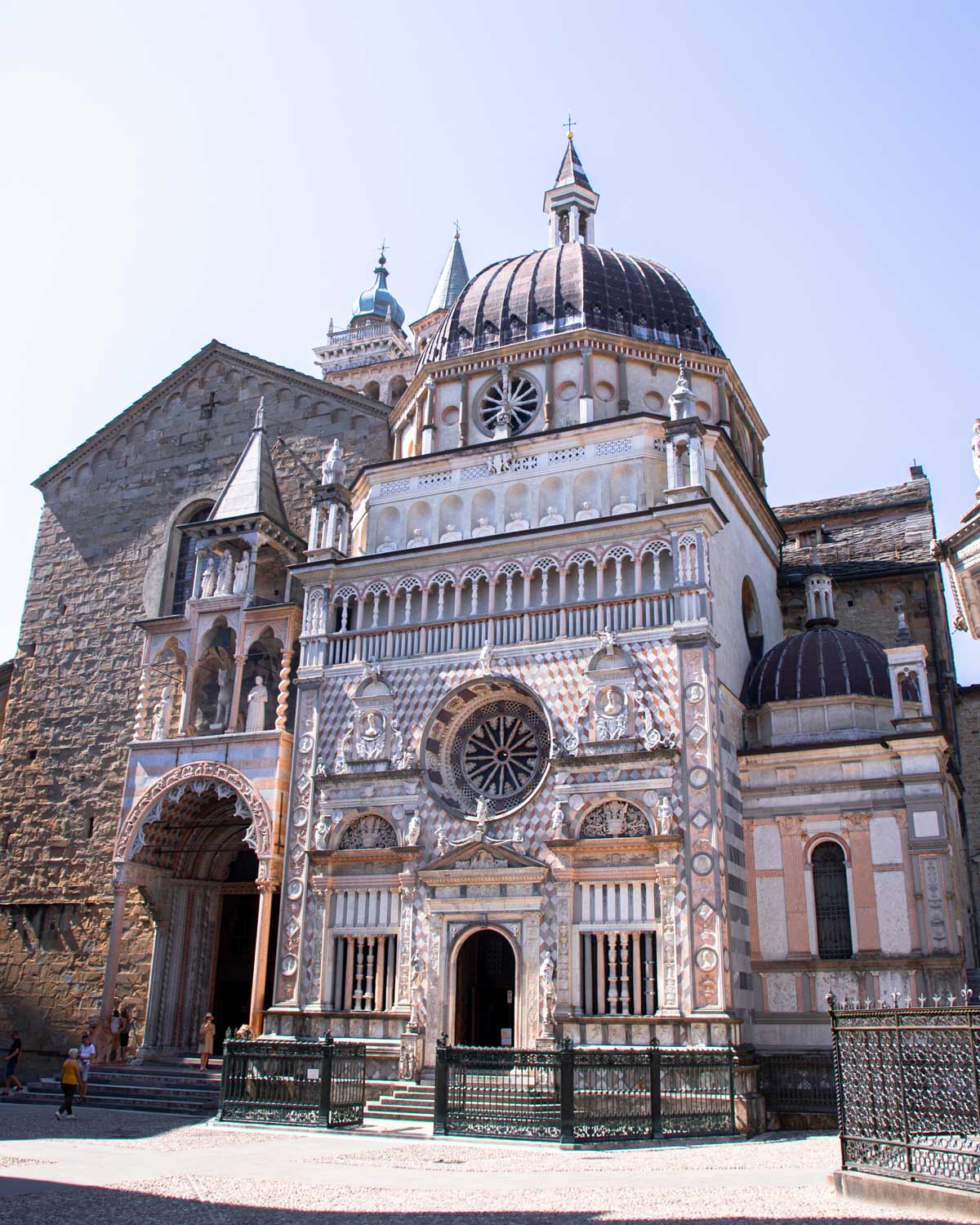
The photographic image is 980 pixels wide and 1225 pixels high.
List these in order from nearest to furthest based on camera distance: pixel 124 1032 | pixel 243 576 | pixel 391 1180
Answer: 1. pixel 391 1180
2. pixel 124 1032
3. pixel 243 576

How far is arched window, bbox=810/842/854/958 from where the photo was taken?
72.5 ft

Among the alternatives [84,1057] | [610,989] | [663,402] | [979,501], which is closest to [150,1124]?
[84,1057]

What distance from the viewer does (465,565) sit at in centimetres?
2516

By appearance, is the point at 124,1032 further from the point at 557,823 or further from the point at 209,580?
the point at 557,823

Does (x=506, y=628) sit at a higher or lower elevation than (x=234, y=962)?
higher

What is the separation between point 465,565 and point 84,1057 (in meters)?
12.7

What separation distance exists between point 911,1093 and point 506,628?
46.5 ft

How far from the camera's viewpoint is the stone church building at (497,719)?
21734mm

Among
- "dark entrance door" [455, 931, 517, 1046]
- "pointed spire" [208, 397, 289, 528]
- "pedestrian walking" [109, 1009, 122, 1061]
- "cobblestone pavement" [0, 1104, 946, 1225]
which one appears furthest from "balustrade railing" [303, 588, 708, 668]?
"cobblestone pavement" [0, 1104, 946, 1225]

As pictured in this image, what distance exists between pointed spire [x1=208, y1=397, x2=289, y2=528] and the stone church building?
0.13 meters

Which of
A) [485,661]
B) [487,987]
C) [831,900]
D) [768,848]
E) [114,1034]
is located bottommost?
[114,1034]

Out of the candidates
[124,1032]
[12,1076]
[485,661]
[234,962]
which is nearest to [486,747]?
[485,661]

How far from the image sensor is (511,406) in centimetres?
2847

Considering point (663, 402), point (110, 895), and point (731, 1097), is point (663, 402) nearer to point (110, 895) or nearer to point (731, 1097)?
point (731, 1097)
